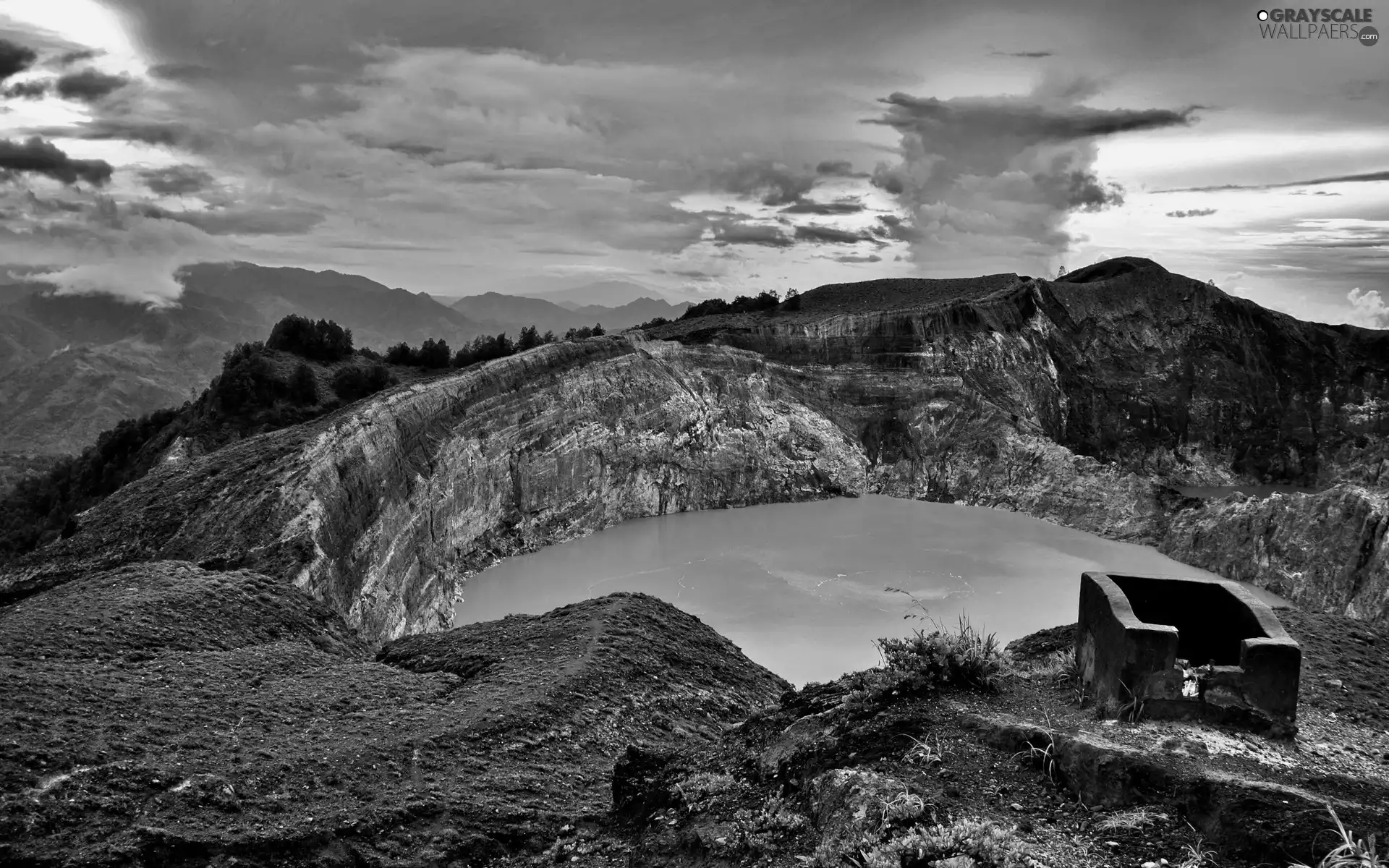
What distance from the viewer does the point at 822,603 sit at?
23094 mm

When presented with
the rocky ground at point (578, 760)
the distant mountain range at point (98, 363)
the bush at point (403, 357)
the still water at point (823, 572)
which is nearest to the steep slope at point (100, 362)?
the distant mountain range at point (98, 363)

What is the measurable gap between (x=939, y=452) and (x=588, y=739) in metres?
30.7

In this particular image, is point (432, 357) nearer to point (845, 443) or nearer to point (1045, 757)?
point (845, 443)

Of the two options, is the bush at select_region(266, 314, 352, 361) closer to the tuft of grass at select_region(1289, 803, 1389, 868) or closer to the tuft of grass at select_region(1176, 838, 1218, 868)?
the tuft of grass at select_region(1176, 838, 1218, 868)

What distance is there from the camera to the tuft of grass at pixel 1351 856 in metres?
4.39

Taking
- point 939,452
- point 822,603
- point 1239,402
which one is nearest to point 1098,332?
point 1239,402

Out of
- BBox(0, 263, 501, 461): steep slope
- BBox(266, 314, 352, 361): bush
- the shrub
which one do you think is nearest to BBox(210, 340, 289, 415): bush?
BBox(266, 314, 352, 361): bush

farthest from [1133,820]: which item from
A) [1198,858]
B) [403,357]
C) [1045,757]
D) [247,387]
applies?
[403,357]

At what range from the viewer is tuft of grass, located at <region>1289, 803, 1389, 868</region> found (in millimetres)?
4391

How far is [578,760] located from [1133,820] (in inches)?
234

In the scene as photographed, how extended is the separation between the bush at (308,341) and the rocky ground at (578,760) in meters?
22.9

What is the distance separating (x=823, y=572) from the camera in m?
25.9

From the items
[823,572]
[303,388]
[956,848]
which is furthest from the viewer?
[303,388]

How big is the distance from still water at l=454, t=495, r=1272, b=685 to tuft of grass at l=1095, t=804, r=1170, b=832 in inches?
481
